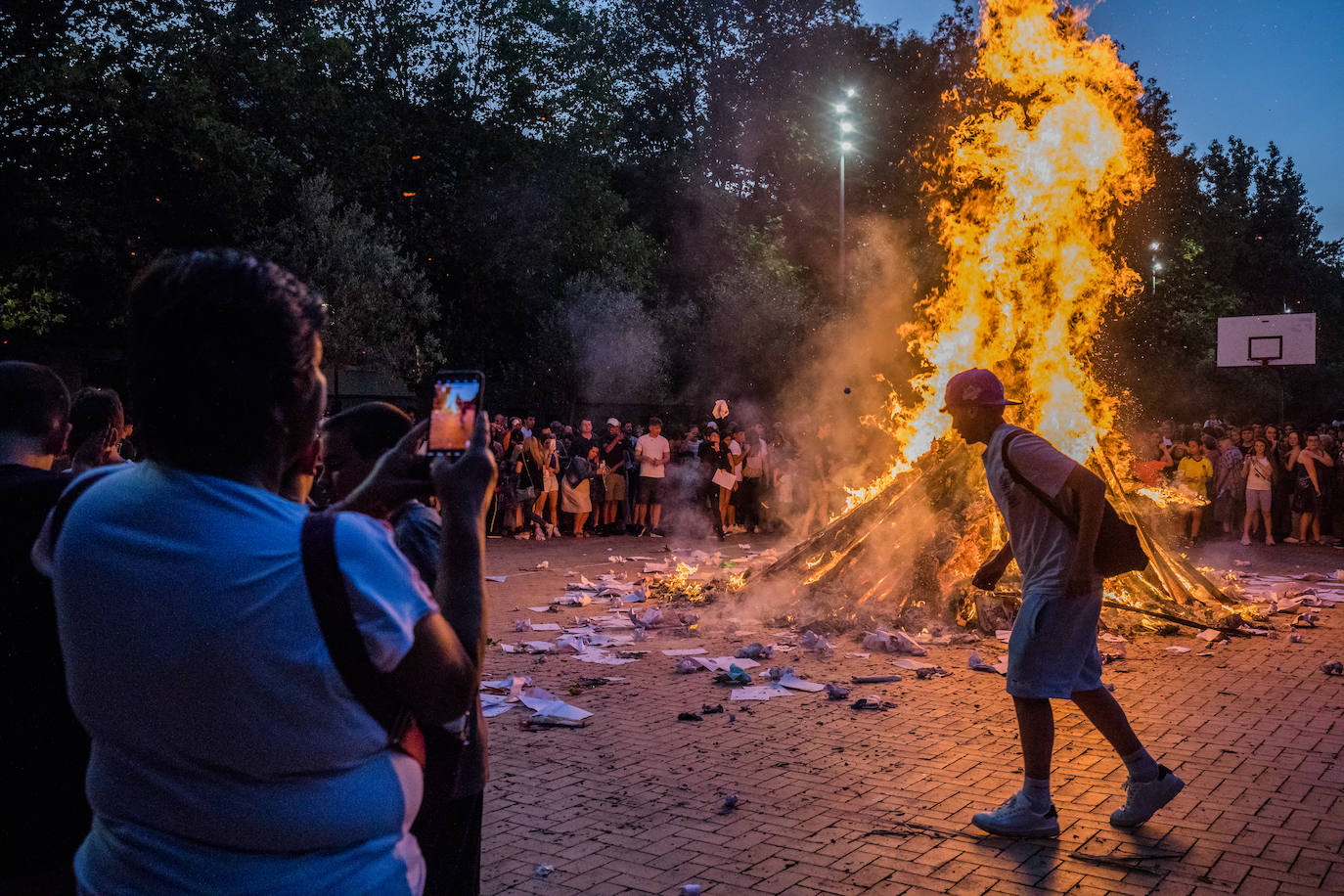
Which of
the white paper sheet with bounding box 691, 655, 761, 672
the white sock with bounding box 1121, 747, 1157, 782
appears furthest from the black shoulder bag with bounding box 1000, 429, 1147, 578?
the white paper sheet with bounding box 691, 655, 761, 672

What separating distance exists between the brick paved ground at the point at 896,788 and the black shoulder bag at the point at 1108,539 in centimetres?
128

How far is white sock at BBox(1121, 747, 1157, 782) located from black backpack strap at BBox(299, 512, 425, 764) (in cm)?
442

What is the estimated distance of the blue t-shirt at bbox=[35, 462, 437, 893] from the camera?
1.57m

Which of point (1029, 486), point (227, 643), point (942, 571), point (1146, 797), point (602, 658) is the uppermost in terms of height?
point (1029, 486)

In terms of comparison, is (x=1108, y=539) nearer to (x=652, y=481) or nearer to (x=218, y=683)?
(x=218, y=683)

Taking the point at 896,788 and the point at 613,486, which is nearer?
the point at 896,788

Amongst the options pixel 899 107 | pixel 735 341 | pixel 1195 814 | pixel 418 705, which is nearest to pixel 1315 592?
pixel 1195 814

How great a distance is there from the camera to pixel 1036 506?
199 inches

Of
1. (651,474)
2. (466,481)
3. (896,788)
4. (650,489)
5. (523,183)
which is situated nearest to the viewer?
(466,481)

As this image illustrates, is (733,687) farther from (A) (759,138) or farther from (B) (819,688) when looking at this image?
(A) (759,138)

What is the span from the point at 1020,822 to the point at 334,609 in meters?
4.24

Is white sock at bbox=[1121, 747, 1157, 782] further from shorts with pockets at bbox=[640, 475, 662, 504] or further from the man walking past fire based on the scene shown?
shorts with pockets at bbox=[640, 475, 662, 504]

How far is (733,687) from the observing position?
8.05m

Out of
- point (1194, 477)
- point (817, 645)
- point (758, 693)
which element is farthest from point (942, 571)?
point (1194, 477)
